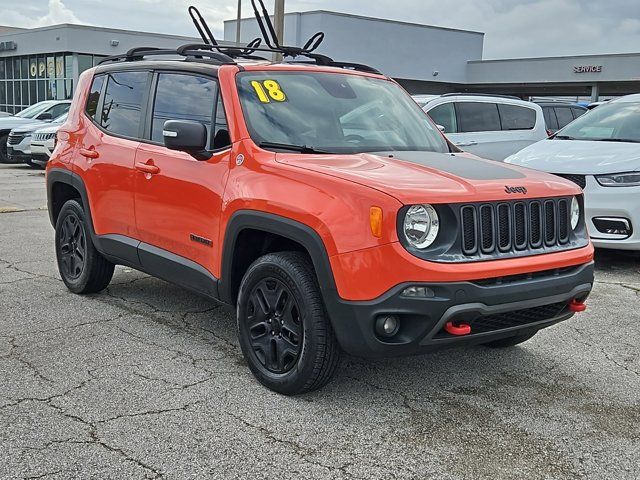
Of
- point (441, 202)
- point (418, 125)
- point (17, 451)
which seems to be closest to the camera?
point (17, 451)

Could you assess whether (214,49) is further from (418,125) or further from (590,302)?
(590,302)

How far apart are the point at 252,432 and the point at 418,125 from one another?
2542mm

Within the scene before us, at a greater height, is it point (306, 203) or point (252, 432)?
point (306, 203)

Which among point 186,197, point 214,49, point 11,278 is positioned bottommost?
point 11,278

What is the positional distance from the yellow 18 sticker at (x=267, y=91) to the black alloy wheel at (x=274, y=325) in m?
1.19

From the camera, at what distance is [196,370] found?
177 inches

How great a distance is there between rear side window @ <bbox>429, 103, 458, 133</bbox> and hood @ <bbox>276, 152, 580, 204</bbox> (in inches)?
274

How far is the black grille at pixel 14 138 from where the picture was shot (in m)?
17.9

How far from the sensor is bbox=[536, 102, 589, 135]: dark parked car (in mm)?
15984

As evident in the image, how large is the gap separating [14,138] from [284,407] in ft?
52.4

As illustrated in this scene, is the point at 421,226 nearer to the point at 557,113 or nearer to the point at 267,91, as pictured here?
the point at 267,91

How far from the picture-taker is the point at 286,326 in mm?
4105

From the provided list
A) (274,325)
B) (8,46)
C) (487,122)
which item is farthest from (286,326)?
(8,46)

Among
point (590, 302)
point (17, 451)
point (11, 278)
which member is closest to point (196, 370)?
point (17, 451)
